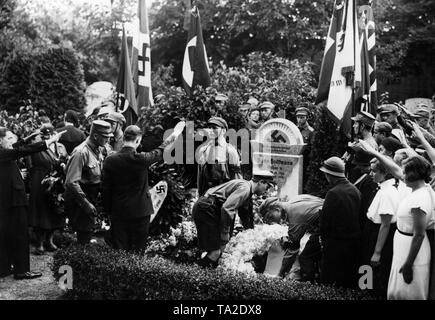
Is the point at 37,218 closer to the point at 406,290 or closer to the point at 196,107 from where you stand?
the point at 196,107

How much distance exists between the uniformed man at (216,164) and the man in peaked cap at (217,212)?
71 cm

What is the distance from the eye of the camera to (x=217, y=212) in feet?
22.5

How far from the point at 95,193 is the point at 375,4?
20.6 meters

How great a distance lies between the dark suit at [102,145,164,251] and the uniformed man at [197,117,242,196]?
941 mm

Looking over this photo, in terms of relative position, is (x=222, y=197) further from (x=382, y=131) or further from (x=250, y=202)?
(x=382, y=131)

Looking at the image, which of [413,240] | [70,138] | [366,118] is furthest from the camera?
[70,138]

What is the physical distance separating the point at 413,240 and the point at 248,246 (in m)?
2.78

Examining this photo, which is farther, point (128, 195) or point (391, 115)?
point (391, 115)

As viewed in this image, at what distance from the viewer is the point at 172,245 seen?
785cm

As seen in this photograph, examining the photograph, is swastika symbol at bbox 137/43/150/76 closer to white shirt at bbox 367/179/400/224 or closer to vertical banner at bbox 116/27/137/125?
vertical banner at bbox 116/27/137/125

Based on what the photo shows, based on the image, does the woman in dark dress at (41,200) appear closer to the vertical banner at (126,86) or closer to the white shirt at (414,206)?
the vertical banner at (126,86)

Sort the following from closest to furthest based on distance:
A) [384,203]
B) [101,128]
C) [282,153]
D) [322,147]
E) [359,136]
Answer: [384,203], [101,128], [359,136], [322,147], [282,153]

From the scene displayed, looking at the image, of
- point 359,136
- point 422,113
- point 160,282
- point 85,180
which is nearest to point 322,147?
point 359,136

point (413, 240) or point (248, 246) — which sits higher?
point (413, 240)
